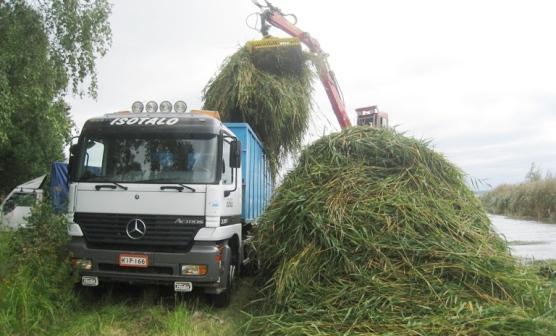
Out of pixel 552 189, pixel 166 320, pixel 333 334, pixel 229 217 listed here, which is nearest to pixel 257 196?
pixel 229 217

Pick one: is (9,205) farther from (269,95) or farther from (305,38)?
(305,38)

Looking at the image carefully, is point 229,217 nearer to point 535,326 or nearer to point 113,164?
point 113,164

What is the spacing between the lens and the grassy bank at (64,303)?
461 centimetres

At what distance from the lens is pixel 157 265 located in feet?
17.0

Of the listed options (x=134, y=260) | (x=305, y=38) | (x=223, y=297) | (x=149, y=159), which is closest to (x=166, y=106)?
(x=149, y=159)

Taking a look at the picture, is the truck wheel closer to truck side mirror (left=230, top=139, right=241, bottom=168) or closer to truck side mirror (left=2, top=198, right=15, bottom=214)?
truck side mirror (left=230, top=139, right=241, bottom=168)

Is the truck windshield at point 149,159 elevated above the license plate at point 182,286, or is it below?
above

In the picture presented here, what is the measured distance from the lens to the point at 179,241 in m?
5.19

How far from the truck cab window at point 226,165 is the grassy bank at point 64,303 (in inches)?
58.8

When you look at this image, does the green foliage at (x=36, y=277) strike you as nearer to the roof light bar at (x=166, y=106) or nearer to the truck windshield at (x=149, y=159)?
the truck windshield at (x=149, y=159)

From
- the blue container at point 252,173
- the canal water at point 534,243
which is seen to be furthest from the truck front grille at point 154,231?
the canal water at point 534,243

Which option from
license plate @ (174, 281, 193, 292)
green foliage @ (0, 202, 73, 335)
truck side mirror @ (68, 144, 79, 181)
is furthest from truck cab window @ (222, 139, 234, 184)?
green foliage @ (0, 202, 73, 335)

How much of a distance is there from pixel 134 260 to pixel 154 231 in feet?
1.22

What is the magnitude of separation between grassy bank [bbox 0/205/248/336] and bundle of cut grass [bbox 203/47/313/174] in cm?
334
